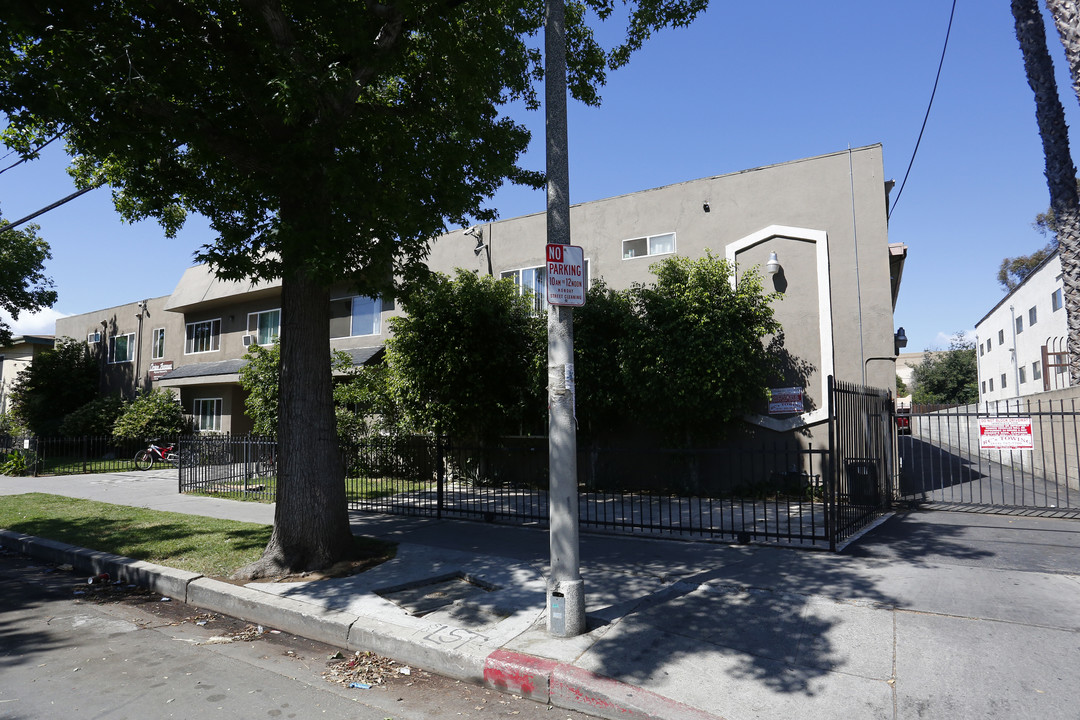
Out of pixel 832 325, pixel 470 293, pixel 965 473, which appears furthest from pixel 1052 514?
pixel 470 293

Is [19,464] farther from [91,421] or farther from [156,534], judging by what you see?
[156,534]

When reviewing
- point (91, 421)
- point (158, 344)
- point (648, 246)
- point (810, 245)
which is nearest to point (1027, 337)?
point (810, 245)

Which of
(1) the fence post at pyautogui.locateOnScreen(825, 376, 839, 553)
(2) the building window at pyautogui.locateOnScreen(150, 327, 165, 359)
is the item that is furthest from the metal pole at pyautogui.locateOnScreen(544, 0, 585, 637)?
(2) the building window at pyautogui.locateOnScreen(150, 327, 165, 359)

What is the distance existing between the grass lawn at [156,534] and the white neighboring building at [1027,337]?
2165cm

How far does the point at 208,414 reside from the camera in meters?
25.8

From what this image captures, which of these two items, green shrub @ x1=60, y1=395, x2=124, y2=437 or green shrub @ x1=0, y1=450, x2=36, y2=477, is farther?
green shrub @ x1=60, y1=395, x2=124, y2=437

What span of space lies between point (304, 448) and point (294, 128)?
3.95 m

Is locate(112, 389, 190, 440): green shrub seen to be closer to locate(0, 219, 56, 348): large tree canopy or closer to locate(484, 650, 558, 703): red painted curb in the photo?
locate(0, 219, 56, 348): large tree canopy

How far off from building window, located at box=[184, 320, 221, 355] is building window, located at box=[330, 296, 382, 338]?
7685mm

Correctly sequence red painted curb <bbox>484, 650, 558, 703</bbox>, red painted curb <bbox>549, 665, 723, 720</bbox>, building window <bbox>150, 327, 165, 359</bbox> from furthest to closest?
building window <bbox>150, 327, 165, 359</bbox>
red painted curb <bbox>484, 650, 558, 703</bbox>
red painted curb <bbox>549, 665, 723, 720</bbox>

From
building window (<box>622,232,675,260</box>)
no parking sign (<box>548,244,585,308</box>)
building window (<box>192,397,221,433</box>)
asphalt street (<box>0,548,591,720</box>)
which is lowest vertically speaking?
asphalt street (<box>0,548,591,720</box>)

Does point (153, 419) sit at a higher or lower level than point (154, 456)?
higher

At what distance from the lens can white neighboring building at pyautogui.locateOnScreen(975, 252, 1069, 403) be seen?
22.6 metres

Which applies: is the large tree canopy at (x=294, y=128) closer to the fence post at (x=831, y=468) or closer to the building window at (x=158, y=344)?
the fence post at (x=831, y=468)
